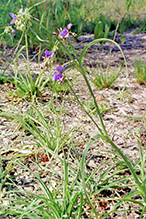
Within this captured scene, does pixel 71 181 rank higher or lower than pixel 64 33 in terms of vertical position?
lower

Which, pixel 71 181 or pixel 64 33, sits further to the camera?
pixel 71 181

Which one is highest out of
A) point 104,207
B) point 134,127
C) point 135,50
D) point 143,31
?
point 143,31

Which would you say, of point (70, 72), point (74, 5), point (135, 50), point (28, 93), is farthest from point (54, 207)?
point (74, 5)

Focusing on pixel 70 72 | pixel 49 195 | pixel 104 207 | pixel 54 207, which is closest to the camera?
pixel 54 207

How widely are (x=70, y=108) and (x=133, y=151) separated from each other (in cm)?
84

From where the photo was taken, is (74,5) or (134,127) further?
(74,5)

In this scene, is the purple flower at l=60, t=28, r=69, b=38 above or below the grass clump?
above

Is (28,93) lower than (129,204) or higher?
higher

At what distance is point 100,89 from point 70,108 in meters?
0.62

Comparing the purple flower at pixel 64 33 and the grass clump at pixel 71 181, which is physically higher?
the purple flower at pixel 64 33

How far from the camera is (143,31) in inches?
191

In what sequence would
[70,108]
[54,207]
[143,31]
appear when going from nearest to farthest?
[54,207] → [70,108] → [143,31]

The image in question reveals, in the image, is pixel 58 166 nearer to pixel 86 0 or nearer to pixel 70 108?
pixel 70 108

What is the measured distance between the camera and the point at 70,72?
2934 millimetres
